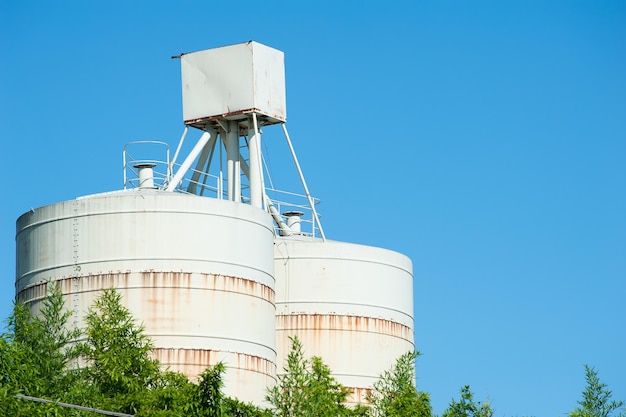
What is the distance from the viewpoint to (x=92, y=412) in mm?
46688

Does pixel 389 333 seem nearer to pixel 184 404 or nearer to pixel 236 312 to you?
pixel 236 312

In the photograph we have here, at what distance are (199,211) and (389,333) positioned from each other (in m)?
11.2

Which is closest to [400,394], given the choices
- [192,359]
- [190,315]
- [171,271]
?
[192,359]

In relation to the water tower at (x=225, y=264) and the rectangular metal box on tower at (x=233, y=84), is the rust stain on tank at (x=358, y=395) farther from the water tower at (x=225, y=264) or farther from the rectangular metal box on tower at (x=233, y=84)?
the rectangular metal box on tower at (x=233, y=84)

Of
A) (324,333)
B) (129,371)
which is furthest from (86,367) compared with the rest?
(324,333)

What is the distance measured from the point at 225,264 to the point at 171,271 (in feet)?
5.82

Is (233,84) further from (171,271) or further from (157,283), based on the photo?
(157,283)

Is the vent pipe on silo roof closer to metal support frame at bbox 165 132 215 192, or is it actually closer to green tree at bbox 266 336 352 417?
metal support frame at bbox 165 132 215 192

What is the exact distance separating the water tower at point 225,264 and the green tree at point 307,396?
111 cm

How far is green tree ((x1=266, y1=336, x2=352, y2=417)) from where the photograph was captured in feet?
165

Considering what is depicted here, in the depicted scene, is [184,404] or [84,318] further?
[84,318]

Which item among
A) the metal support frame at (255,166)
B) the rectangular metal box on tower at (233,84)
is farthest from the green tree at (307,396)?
the rectangular metal box on tower at (233,84)

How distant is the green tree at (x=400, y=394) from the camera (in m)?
53.0

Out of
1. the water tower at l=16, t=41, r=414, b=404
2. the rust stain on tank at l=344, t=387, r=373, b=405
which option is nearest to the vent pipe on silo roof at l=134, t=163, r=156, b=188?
the water tower at l=16, t=41, r=414, b=404
